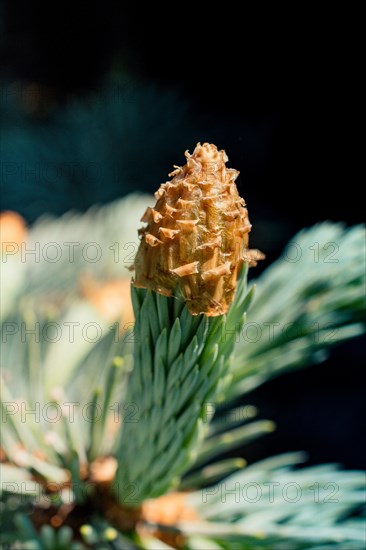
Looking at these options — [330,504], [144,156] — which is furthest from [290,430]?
[330,504]

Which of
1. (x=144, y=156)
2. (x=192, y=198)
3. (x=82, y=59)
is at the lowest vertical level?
(x=192, y=198)

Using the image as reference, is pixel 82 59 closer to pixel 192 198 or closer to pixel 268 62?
pixel 268 62

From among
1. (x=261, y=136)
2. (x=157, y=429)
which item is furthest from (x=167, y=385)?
(x=261, y=136)

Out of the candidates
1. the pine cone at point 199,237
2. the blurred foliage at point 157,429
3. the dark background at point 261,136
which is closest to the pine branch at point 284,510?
the blurred foliage at point 157,429

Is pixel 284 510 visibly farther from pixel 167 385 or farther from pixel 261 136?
pixel 261 136

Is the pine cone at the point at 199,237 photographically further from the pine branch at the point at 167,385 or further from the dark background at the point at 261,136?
the dark background at the point at 261,136

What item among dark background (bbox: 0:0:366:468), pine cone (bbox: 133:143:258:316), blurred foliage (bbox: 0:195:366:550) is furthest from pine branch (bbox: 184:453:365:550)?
dark background (bbox: 0:0:366:468)
